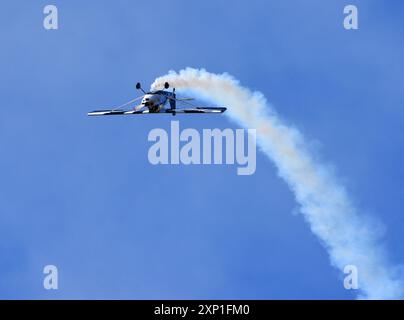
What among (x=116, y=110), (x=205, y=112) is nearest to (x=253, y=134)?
(x=205, y=112)

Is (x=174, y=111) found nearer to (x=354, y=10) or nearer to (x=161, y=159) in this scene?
(x=161, y=159)

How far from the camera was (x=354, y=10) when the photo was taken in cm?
14700

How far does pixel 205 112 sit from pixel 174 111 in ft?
10.8
